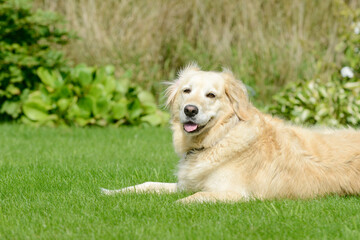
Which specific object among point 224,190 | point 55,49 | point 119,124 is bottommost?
point 119,124

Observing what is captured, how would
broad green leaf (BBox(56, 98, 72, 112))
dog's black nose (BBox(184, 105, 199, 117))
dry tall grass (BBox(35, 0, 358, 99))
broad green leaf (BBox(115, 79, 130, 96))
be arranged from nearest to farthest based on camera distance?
dog's black nose (BBox(184, 105, 199, 117)) → broad green leaf (BBox(56, 98, 72, 112)) → broad green leaf (BBox(115, 79, 130, 96)) → dry tall grass (BBox(35, 0, 358, 99))

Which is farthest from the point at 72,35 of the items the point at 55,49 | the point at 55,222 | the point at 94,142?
the point at 55,222

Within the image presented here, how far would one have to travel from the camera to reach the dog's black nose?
454cm

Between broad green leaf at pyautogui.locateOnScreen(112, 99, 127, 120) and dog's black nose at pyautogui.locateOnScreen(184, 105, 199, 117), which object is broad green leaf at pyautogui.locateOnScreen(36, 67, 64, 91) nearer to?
broad green leaf at pyautogui.locateOnScreen(112, 99, 127, 120)

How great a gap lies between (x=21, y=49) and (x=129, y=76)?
1.73 m

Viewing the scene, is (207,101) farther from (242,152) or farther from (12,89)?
(12,89)

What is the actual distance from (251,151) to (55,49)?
6280mm

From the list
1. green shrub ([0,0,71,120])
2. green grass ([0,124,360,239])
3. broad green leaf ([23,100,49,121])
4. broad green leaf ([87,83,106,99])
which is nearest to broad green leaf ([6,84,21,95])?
green shrub ([0,0,71,120])

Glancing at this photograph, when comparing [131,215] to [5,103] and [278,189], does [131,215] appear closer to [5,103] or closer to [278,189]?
[278,189]

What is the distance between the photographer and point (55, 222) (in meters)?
3.76

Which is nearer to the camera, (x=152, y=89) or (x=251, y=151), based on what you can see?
(x=251, y=151)

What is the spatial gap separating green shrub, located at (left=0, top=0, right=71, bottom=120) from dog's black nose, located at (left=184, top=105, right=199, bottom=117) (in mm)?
5178

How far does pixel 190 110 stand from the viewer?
14.9 ft

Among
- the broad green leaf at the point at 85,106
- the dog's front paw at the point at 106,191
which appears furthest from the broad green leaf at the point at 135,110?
the dog's front paw at the point at 106,191
